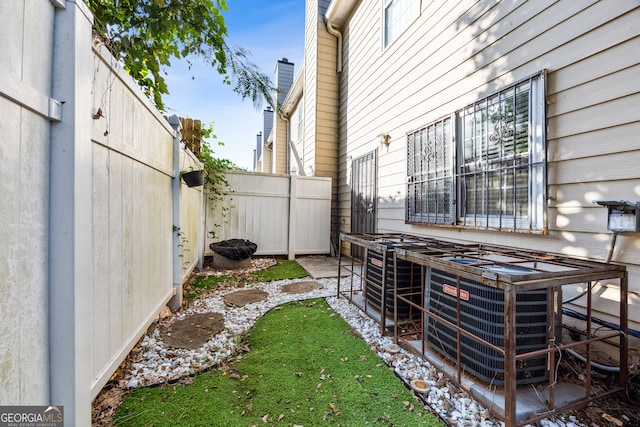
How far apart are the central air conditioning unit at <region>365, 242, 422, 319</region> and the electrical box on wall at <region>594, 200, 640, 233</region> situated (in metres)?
1.48

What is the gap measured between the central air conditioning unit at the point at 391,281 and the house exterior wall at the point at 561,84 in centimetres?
89

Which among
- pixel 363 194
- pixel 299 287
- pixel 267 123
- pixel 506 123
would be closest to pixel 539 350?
pixel 506 123

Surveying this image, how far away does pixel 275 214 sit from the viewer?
6.44m

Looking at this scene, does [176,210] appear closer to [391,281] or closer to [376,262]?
[376,262]

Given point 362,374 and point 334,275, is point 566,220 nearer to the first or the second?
point 362,374

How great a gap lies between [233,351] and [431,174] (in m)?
3.16

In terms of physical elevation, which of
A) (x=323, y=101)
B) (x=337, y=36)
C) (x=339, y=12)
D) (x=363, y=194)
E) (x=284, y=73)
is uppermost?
(x=284, y=73)

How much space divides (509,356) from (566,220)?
4.60ft

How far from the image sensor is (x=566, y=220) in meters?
2.24

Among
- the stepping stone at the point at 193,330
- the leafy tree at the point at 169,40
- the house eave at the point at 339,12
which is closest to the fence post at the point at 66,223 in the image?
A: the leafy tree at the point at 169,40

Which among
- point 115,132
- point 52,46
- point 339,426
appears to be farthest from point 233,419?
point 52,46

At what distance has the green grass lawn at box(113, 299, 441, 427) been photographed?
1643 millimetres

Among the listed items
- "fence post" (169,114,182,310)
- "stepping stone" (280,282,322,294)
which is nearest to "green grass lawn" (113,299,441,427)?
"fence post" (169,114,182,310)

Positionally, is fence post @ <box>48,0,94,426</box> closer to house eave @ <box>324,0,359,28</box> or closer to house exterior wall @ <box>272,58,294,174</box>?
house eave @ <box>324,0,359,28</box>
